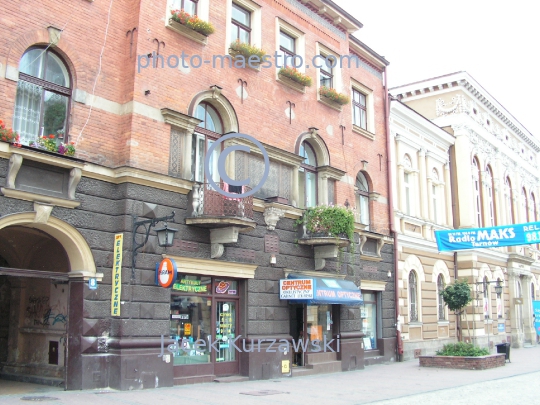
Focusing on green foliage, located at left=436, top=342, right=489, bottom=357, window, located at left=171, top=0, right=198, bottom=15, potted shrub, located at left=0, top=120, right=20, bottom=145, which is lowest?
green foliage, located at left=436, top=342, right=489, bottom=357

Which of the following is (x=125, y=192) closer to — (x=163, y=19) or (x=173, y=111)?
(x=173, y=111)

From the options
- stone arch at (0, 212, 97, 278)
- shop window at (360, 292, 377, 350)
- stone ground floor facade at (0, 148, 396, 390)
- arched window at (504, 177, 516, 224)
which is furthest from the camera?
arched window at (504, 177, 516, 224)

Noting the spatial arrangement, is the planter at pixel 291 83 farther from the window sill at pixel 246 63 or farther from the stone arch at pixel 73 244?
the stone arch at pixel 73 244

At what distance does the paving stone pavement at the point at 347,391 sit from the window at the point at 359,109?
9.64 m

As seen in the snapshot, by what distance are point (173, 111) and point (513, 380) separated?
12.3 metres

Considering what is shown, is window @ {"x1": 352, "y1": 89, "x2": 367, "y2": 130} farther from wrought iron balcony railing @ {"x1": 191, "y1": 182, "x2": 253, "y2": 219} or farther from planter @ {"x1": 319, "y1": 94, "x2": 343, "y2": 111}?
wrought iron balcony railing @ {"x1": 191, "y1": 182, "x2": 253, "y2": 219}

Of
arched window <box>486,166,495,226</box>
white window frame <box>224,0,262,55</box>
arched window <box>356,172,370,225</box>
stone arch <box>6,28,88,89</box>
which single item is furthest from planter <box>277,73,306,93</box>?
arched window <box>486,166,495,226</box>

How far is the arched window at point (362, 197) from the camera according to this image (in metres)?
22.2

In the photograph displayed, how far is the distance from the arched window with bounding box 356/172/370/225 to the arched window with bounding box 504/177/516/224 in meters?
17.4

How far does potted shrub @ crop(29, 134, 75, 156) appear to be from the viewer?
39.1 feet

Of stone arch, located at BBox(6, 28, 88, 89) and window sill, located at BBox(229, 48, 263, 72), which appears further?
window sill, located at BBox(229, 48, 263, 72)

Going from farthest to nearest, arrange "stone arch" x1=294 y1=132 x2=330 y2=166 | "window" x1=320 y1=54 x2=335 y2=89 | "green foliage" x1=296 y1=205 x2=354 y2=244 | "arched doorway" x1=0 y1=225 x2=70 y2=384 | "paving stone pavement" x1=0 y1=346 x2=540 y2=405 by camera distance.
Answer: "window" x1=320 y1=54 x2=335 y2=89, "stone arch" x1=294 y1=132 x2=330 y2=166, "green foliage" x1=296 y1=205 x2=354 y2=244, "arched doorway" x1=0 y1=225 x2=70 y2=384, "paving stone pavement" x1=0 y1=346 x2=540 y2=405

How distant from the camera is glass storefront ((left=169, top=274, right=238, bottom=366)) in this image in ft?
47.2

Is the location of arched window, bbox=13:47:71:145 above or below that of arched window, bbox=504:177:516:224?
below
